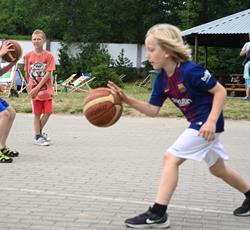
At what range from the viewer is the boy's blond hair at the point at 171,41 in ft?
17.0

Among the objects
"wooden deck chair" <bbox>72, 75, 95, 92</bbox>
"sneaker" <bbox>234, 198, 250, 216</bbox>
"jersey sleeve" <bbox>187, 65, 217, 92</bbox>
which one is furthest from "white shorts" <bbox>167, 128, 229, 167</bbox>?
"wooden deck chair" <bbox>72, 75, 95, 92</bbox>

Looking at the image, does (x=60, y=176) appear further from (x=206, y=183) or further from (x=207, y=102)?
(x=207, y=102)

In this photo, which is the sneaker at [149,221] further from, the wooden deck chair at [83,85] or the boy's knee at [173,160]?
the wooden deck chair at [83,85]

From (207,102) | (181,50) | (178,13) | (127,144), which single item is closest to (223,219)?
(207,102)

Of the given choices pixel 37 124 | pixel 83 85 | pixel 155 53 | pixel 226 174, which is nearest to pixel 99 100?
pixel 155 53

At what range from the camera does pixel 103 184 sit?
282 inches

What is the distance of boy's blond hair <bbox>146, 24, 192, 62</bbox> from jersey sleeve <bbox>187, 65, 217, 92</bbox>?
0.18 meters

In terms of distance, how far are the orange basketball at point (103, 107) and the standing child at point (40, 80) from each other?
14.0 ft

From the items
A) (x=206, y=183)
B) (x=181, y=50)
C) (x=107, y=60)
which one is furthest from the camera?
(x=107, y=60)

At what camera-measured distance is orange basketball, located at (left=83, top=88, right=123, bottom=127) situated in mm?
5730

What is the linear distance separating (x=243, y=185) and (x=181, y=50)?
5.05 ft

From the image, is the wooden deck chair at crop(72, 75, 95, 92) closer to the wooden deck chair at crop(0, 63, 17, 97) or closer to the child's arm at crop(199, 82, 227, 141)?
the wooden deck chair at crop(0, 63, 17, 97)

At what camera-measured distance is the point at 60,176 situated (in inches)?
298

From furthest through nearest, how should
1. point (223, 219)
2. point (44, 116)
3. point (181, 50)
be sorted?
1. point (44, 116)
2. point (223, 219)
3. point (181, 50)
